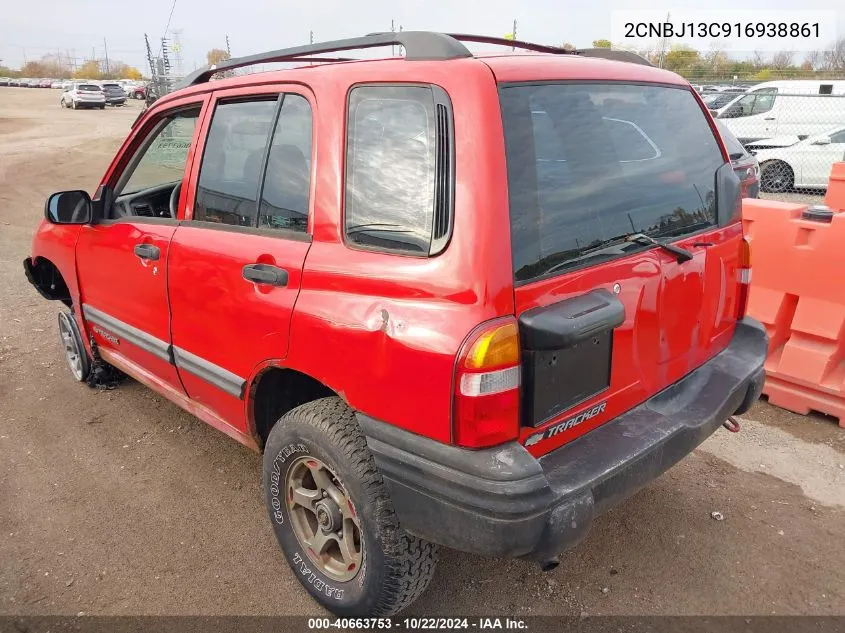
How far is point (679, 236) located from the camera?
97.8 inches

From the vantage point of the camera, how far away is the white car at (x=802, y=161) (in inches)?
440

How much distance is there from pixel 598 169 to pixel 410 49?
77cm

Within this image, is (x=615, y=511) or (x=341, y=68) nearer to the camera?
(x=341, y=68)

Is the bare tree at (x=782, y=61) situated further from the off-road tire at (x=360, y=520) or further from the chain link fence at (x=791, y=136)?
the off-road tire at (x=360, y=520)

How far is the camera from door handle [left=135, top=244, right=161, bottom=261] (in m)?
3.06

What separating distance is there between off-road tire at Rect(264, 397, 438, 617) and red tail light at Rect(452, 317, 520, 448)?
0.40 metres

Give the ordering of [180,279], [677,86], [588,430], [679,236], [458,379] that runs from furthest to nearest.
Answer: [180,279], [677,86], [679,236], [588,430], [458,379]

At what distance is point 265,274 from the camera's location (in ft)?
7.92

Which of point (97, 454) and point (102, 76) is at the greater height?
Result: point (102, 76)

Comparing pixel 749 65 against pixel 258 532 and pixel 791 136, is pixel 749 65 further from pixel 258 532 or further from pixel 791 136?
pixel 258 532

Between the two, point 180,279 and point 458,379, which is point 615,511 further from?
point 180,279

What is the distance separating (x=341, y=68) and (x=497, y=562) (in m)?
2.11

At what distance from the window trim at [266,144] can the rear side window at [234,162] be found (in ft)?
0.06

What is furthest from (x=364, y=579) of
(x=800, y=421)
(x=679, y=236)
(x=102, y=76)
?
(x=102, y=76)
